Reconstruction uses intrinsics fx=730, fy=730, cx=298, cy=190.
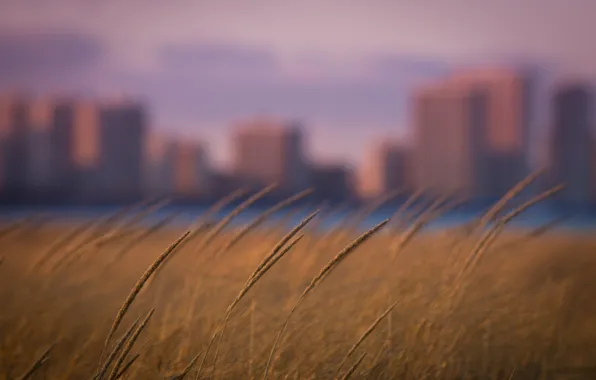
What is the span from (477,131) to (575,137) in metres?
10.0

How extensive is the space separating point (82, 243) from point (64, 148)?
78672mm

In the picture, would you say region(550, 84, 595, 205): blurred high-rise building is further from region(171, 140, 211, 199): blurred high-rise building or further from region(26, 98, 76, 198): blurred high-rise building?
region(26, 98, 76, 198): blurred high-rise building

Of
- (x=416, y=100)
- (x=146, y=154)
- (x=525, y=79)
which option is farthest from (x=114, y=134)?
(x=525, y=79)

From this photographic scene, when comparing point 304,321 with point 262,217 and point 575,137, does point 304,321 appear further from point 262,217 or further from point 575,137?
point 575,137

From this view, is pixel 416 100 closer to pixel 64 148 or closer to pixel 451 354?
pixel 64 148

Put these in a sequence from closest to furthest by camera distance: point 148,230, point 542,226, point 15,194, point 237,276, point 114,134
→ point 148,230 < point 542,226 < point 237,276 < point 15,194 < point 114,134

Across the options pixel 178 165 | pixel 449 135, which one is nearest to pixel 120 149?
pixel 178 165

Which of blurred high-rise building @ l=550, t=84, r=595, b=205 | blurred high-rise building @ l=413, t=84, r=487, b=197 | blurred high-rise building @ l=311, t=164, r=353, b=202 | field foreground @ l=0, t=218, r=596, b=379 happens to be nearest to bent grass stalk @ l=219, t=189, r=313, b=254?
field foreground @ l=0, t=218, r=596, b=379

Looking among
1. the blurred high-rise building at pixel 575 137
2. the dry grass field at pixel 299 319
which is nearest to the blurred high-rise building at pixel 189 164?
the blurred high-rise building at pixel 575 137

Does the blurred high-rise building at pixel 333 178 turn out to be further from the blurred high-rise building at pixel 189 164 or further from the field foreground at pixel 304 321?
the field foreground at pixel 304 321

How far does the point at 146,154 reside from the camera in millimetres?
78312

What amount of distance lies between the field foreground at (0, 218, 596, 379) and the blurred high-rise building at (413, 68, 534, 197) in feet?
225

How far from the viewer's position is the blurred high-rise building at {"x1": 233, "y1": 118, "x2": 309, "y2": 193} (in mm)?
72188

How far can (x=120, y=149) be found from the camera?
74.0 m
